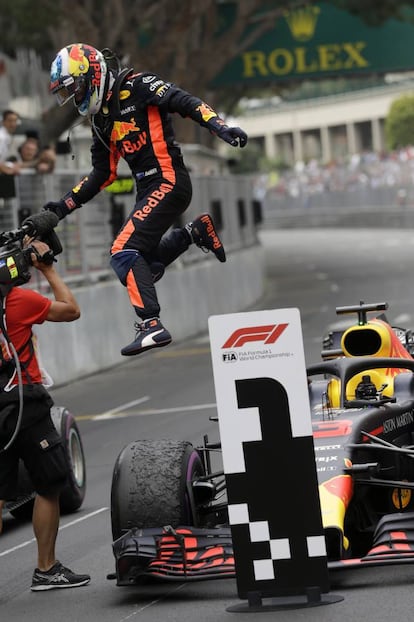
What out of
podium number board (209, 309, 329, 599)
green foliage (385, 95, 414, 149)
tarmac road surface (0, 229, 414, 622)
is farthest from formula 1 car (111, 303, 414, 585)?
green foliage (385, 95, 414, 149)

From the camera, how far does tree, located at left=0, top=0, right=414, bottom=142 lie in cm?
3069

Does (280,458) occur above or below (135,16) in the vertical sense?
below

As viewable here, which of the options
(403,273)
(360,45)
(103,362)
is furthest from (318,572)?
(360,45)

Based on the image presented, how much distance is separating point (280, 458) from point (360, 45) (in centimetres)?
3670

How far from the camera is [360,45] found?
4250 centimetres

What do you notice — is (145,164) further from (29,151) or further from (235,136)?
(29,151)

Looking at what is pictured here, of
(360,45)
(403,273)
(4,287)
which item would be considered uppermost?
(360,45)

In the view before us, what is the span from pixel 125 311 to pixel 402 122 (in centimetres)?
6899

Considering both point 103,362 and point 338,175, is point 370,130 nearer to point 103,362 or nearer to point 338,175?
point 338,175

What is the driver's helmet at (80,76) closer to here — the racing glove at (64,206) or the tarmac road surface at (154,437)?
the racing glove at (64,206)

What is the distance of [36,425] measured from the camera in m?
8.14

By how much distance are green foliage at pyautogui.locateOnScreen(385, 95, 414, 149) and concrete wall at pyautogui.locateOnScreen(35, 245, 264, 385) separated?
57.1 m

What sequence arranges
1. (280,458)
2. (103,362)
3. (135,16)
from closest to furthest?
(280,458) → (103,362) → (135,16)

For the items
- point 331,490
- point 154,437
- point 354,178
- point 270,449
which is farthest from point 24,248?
point 354,178
